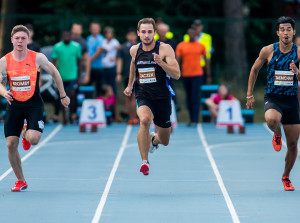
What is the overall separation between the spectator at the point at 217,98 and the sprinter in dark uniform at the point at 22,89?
9.90m

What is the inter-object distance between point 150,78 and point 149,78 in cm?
1

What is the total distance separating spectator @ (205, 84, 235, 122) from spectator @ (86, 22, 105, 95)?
2.61m

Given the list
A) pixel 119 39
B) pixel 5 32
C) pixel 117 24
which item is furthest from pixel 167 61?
pixel 119 39

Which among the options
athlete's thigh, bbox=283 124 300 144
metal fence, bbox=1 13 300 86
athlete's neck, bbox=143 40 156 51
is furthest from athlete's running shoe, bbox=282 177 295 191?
metal fence, bbox=1 13 300 86

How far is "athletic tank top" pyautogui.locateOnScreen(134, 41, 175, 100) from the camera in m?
10.7

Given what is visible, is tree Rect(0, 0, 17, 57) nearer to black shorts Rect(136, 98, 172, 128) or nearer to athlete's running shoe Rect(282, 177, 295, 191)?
black shorts Rect(136, 98, 172, 128)

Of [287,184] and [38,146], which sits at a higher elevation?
[287,184]

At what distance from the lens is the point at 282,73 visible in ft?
33.3

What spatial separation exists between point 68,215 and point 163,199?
4.90 feet

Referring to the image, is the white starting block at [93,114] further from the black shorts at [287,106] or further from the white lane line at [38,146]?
the black shorts at [287,106]

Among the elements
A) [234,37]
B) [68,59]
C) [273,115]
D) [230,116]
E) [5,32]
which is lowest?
[230,116]

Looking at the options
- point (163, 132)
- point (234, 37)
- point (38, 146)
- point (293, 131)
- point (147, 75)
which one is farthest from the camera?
point (234, 37)

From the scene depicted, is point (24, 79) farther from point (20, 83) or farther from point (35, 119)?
point (35, 119)

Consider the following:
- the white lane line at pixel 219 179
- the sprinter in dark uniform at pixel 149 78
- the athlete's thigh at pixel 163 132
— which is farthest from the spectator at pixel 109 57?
the sprinter in dark uniform at pixel 149 78
